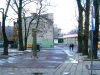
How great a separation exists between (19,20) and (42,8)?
7.71m

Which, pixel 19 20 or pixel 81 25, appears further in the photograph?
pixel 19 20

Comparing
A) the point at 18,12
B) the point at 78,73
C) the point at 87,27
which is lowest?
the point at 78,73

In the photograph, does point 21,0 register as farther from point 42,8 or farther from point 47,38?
point 47,38

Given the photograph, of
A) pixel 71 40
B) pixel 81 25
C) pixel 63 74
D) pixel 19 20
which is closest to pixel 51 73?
pixel 63 74

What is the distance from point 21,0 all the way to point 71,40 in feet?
250

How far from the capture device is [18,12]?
50.1 meters

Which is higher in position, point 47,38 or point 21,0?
point 21,0

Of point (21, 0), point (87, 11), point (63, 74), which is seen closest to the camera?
point (63, 74)

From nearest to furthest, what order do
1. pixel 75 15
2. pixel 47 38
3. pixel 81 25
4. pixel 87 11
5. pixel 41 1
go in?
pixel 87 11
pixel 81 25
pixel 75 15
pixel 41 1
pixel 47 38

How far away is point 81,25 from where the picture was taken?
41.6m

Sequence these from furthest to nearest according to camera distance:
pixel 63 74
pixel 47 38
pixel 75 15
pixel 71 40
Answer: pixel 71 40 → pixel 47 38 → pixel 75 15 → pixel 63 74

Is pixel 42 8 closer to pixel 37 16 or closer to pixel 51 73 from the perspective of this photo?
pixel 37 16

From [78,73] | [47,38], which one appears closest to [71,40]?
[47,38]

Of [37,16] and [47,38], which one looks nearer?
[37,16]
